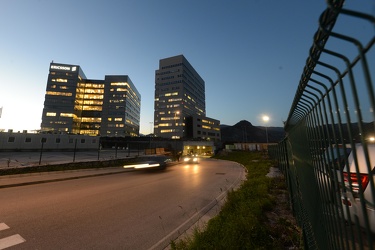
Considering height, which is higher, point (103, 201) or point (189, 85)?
point (189, 85)

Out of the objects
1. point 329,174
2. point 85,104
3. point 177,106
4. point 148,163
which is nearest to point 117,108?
point 85,104

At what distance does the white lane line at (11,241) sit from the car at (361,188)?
6184 mm

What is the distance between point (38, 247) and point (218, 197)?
6.51 meters

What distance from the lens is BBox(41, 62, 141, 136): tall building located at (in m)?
120

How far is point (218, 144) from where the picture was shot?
323 ft

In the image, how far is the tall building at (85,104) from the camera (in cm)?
12031

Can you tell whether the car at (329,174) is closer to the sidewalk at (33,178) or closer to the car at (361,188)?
the car at (361,188)

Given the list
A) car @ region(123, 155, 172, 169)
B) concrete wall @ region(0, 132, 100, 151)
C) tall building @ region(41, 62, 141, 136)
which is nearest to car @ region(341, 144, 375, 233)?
car @ region(123, 155, 172, 169)

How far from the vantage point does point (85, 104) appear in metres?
137

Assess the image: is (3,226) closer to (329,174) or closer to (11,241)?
(11,241)

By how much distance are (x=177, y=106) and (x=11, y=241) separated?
13516 centimetres

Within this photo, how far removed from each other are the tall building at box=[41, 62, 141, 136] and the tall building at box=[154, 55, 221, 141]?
23775 millimetres

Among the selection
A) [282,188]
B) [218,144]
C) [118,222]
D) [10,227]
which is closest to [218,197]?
[282,188]

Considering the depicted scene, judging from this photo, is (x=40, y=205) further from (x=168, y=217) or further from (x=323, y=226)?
(x=323, y=226)
